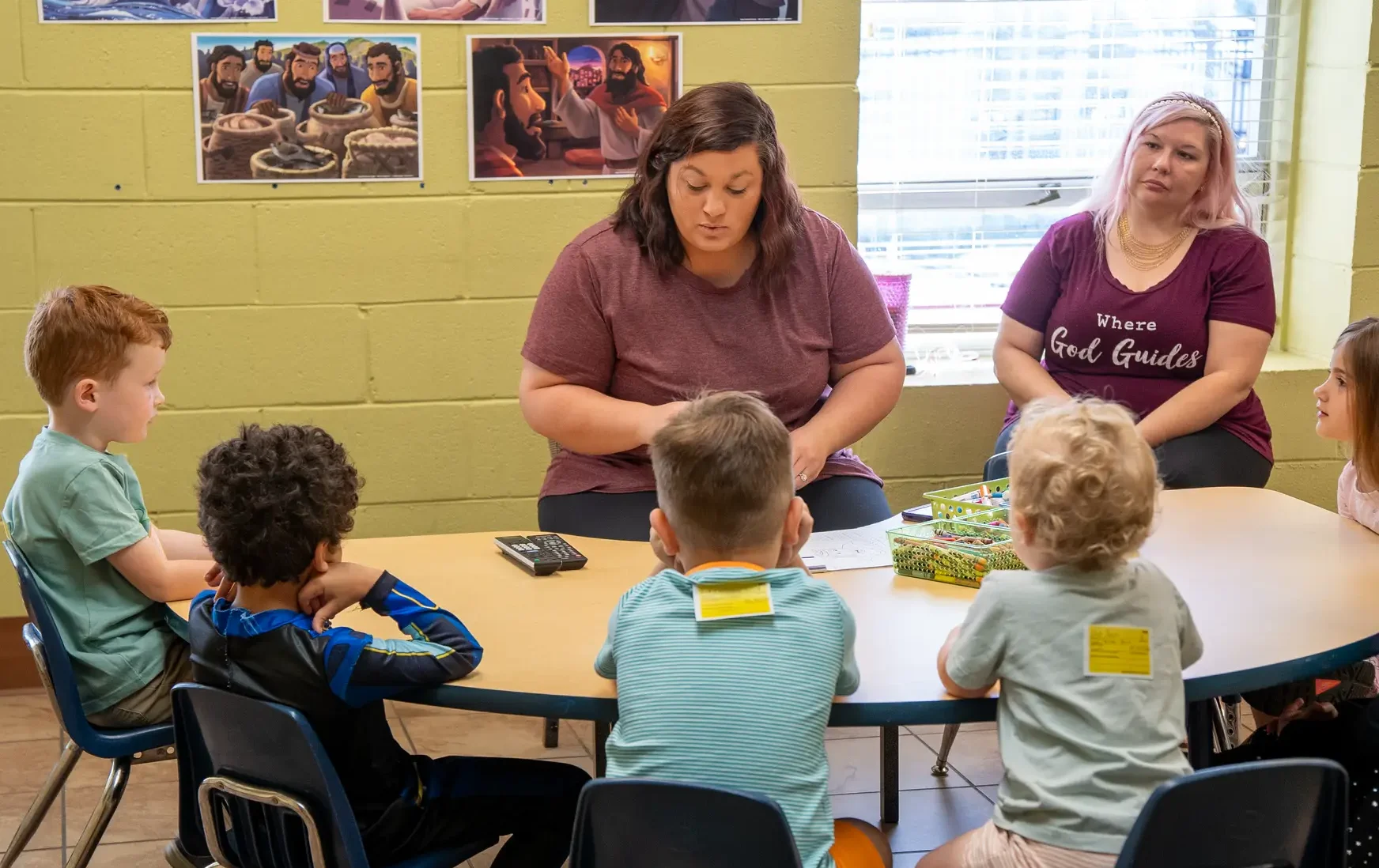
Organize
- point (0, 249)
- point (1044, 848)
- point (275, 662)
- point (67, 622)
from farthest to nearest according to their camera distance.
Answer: point (0, 249) → point (67, 622) → point (275, 662) → point (1044, 848)

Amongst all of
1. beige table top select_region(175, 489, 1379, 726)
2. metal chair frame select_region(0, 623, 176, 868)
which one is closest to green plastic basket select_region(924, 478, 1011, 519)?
beige table top select_region(175, 489, 1379, 726)

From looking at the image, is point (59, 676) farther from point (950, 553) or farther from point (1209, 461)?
point (1209, 461)

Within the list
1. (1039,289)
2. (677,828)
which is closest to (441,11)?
(1039,289)

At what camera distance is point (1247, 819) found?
1.45 metres

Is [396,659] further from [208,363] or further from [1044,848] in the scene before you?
[208,363]

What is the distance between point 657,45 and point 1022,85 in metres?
1.08

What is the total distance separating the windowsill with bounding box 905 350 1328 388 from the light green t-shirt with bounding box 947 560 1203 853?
2005 millimetres

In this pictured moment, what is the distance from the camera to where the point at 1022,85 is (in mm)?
3826

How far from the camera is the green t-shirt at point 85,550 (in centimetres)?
210

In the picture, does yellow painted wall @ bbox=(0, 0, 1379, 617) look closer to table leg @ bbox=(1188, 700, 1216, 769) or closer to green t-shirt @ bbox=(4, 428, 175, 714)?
green t-shirt @ bbox=(4, 428, 175, 714)

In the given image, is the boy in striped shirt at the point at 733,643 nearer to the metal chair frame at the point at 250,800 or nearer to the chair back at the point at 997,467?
the metal chair frame at the point at 250,800

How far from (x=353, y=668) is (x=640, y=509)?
0.95m

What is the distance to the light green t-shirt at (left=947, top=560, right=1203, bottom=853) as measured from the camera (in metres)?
1.55

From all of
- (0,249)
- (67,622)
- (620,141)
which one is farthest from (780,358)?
(0,249)
